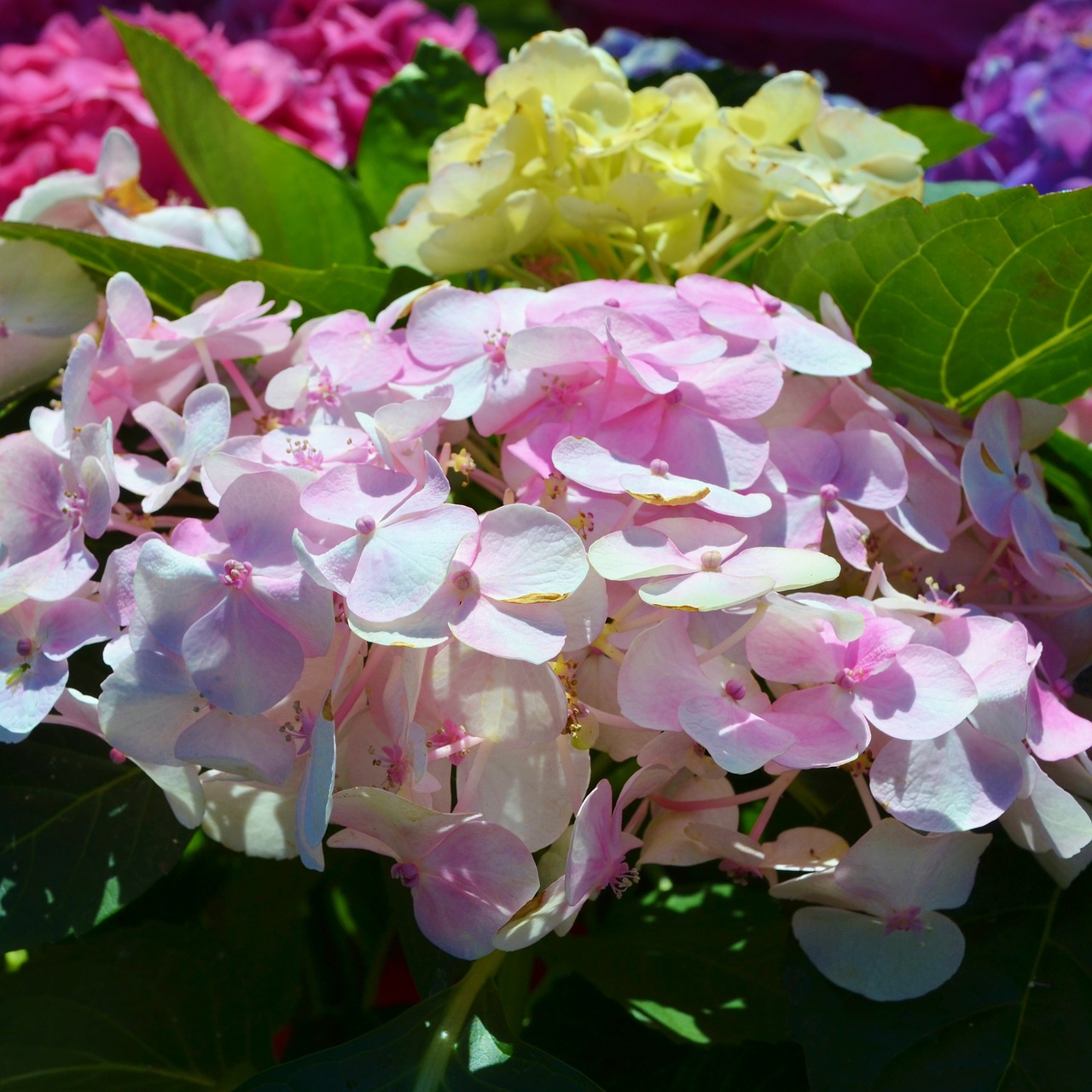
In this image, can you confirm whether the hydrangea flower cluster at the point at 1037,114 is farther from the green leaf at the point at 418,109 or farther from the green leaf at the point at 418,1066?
the green leaf at the point at 418,1066

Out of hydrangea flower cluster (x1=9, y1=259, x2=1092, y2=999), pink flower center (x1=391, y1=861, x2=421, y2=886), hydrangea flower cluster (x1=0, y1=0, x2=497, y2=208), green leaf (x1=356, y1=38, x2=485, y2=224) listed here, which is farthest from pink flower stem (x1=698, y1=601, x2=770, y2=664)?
hydrangea flower cluster (x1=0, y1=0, x2=497, y2=208)

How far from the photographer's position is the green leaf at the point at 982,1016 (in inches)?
15.3

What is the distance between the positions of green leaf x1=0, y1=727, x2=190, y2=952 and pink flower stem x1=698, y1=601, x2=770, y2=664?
23 cm

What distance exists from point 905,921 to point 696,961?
0.14 m

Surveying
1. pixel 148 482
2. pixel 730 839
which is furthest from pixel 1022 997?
pixel 148 482

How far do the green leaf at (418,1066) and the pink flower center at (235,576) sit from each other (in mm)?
179

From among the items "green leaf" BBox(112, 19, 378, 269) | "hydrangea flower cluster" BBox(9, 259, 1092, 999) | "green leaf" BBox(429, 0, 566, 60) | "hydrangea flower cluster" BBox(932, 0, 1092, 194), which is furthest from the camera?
"green leaf" BBox(429, 0, 566, 60)

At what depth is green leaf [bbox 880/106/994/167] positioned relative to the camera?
66 cm

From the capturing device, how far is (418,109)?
0.67 metres

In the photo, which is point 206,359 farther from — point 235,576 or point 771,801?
point 771,801

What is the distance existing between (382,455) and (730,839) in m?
0.16

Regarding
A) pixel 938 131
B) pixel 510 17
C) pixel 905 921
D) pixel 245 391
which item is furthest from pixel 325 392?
pixel 510 17

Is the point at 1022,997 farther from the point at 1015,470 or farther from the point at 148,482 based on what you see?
the point at 148,482

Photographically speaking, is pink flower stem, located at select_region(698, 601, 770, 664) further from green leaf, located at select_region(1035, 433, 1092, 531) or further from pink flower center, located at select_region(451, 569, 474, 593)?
green leaf, located at select_region(1035, 433, 1092, 531)
